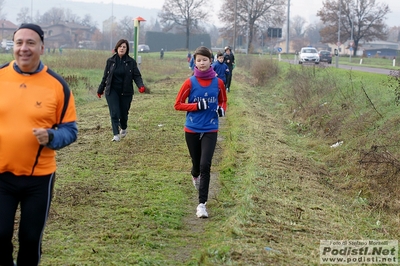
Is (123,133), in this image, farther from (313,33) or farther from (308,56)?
(313,33)

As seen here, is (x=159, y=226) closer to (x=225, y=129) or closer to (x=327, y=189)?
(x=327, y=189)

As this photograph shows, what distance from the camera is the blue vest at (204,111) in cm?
698

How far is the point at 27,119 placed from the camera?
405 centimetres

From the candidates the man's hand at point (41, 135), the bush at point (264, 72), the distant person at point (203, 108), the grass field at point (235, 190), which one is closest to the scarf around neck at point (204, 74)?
the distant person at point (203, 108)

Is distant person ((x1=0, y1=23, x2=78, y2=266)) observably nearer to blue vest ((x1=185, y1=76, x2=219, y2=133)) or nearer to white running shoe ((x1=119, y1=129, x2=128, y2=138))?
blue vest ((x1=185, y1=76, x2=219, y2=133))

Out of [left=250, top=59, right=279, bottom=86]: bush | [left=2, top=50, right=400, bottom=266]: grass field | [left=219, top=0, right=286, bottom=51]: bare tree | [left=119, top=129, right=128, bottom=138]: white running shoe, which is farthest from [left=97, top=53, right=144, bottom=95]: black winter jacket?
[left=219, top=0, right=286, bottom=51]: bare tree

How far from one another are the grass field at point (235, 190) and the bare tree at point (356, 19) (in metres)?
88.3

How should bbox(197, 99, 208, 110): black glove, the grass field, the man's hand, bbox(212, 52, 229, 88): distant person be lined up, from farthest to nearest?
1. bbox(212, 52, 229, 88): distant person
2. bbox(197, 99, 208, 110): black glove
3. the grass field
4. the man's hand

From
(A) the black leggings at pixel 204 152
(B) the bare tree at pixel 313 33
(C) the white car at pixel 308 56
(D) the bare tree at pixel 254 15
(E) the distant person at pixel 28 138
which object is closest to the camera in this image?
(E) the distant person at pixel 28 138

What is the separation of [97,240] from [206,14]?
329ft

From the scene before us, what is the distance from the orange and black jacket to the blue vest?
2.95m

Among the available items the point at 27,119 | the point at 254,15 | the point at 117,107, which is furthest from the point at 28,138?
the point at 254,15

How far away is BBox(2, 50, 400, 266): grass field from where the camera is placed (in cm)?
573

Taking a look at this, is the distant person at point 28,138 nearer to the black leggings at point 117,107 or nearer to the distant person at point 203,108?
the distant person at point 203,108
